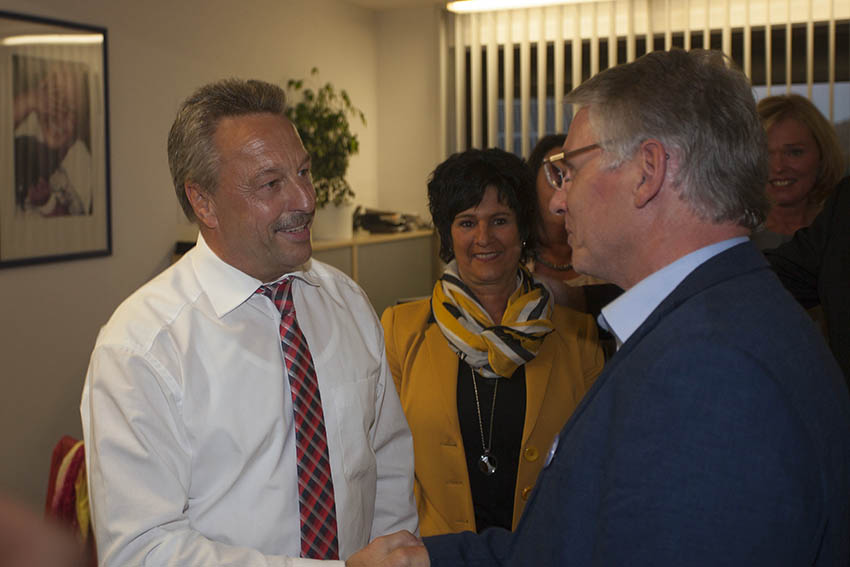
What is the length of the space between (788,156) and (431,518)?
200 centimetres

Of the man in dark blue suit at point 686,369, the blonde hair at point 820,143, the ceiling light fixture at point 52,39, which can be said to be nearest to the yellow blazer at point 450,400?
the man in dark blue suit at point 686,369

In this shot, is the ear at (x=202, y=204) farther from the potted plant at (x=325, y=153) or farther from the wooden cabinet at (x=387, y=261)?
the potted plant at (x=325, y=153)

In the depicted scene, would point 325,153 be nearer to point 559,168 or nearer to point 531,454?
point 531,454

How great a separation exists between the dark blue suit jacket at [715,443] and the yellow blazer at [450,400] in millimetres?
1071

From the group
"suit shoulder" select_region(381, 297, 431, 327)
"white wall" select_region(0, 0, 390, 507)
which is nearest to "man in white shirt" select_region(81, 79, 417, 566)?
"suit shoulder" select_region(381, 297, 431, 327)

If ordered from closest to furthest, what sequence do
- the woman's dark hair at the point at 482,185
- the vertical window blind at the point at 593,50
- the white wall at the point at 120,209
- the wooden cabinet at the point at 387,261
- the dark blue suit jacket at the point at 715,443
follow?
the dark blue suit jacket at the point at 715,443, the woman's dark hair at the point at 482,185, the white wall at the point at 120,209, the wooden cabinet at the point at 387,261, the vertical window blind at the point at 593,50

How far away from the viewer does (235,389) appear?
1.57 meters

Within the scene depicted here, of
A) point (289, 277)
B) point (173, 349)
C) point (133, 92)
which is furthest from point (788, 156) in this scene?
point (133, 92)

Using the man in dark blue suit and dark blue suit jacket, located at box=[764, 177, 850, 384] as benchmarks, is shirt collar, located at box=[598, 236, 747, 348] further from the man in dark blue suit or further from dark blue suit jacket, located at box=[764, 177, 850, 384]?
dark blue suit jacket, located at box=[764, 177, 850, 384]

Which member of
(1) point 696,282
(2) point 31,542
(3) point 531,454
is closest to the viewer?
(2) point 31,542

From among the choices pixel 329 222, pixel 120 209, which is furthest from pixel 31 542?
pixel 329 222

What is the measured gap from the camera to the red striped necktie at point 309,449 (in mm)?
1602

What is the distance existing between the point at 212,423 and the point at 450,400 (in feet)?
2.97

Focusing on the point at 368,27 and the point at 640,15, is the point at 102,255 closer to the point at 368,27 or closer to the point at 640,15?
the point at 368,27
